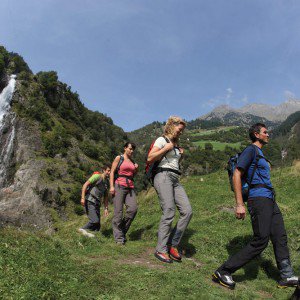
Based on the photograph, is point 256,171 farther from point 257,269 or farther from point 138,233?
point 138,233

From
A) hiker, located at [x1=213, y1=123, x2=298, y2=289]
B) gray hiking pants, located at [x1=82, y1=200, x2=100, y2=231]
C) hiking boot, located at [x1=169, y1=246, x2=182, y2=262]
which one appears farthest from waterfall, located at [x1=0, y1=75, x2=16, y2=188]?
hiker, located at [x1=213, y1=123, x2=298, y2=289]

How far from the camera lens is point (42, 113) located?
5525cm

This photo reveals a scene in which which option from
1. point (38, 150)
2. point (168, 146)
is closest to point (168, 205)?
point (168, 146)

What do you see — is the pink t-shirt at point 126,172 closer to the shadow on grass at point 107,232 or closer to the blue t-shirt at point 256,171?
the shadow on grass at point 107,232

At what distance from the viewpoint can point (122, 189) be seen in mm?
8617

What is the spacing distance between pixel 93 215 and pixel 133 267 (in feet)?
14.9

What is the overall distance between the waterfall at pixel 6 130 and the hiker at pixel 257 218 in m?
44.9

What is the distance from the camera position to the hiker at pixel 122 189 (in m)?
8.54

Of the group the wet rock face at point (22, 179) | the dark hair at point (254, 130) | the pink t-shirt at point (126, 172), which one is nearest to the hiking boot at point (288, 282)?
the dark hair at point (254, 130)

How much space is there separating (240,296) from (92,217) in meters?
5.93

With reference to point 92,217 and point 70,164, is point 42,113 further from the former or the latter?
point 92,217

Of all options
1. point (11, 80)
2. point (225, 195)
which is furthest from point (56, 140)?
point (225, 195)

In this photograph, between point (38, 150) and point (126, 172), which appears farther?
point (38, 150)

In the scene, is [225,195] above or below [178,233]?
above
